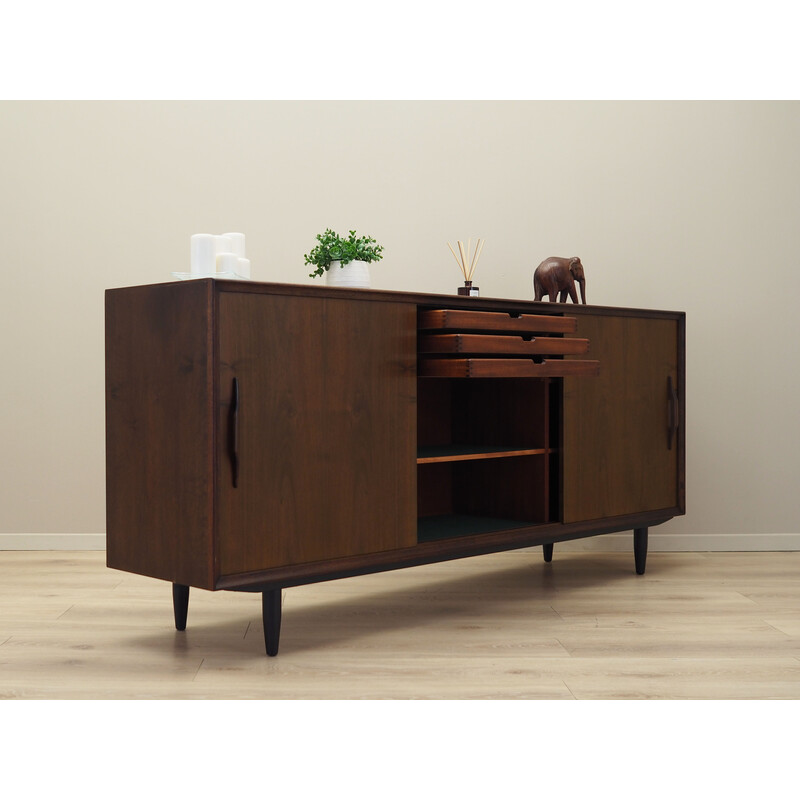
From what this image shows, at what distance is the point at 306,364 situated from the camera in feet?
6.84

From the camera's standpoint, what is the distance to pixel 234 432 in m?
1.94

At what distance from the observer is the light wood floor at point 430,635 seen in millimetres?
1939

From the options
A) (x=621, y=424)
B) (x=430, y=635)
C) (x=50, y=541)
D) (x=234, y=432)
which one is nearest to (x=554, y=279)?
(x=621, y=424)

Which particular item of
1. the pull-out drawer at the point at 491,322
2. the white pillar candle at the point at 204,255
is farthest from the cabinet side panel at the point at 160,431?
the pull-out drawer at the point at 491,322

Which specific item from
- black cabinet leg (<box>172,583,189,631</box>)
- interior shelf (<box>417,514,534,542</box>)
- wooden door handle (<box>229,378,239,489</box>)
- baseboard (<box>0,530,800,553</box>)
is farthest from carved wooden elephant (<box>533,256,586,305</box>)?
black cabinet leg (<box>172,583,189,631</box>)

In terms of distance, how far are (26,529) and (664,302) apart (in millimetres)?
2602

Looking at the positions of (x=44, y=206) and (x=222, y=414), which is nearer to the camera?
(x=222, y=414)

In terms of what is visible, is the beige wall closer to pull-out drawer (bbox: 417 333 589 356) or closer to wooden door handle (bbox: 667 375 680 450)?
wooden door handle (bbox: 667 375 680 450)

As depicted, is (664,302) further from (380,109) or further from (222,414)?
(222,414)

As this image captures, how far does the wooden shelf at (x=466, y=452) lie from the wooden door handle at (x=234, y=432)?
0.58 m

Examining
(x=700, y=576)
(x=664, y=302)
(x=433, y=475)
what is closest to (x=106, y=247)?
(x=433, y=475)

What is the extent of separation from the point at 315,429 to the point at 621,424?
121cm

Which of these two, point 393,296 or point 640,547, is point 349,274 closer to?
point 393,296

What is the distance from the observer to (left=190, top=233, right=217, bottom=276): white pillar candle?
2.13m
